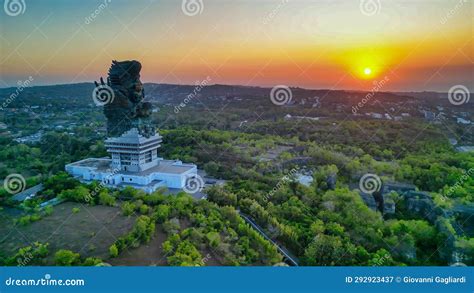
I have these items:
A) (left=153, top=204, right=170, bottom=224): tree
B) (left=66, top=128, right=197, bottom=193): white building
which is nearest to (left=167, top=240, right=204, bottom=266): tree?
(left=153, top=204, right=170, bottom=224): tree

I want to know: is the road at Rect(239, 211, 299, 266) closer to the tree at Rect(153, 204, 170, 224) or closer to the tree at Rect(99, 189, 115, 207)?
the tree at Rect(153, 204, 170, 224)

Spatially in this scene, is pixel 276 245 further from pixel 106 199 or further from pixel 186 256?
pixel 106 199

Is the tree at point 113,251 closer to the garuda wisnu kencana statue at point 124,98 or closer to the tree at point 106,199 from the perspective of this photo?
the tree at point 106,199

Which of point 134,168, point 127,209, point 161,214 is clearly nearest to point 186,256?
point 161,214

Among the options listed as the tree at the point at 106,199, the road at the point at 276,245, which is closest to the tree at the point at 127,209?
the tree at the point at 106,199

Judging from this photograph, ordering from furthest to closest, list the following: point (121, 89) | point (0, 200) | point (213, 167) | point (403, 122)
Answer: point (403, 122), point (213, 167), point (121, 89), point (0, 200)

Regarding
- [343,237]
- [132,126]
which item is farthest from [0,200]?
[343,237]

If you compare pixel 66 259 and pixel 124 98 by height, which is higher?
pixel 124 98

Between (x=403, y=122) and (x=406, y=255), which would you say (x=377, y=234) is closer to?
(x=406, y=255)
